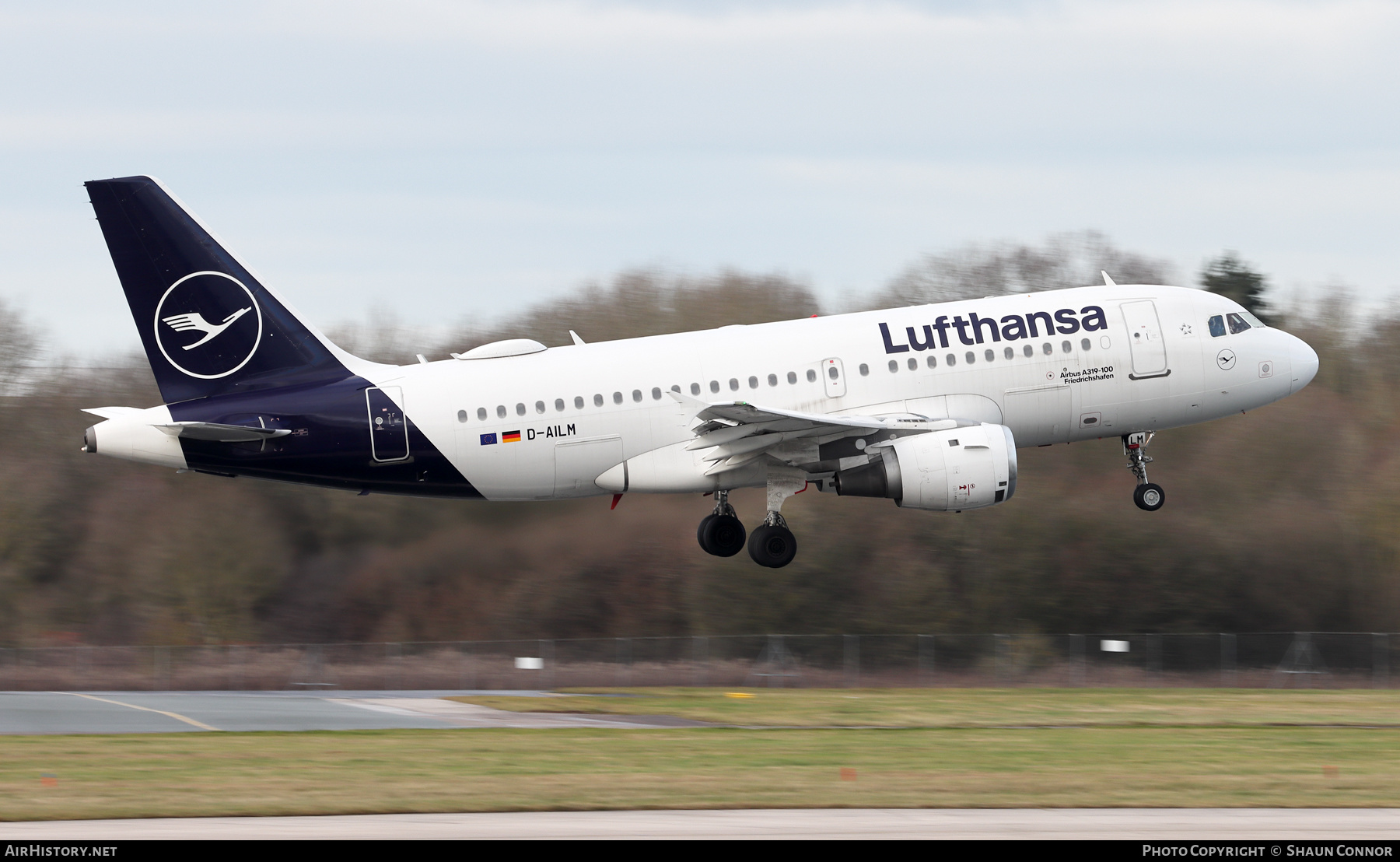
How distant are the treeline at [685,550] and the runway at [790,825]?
2748 centimetres

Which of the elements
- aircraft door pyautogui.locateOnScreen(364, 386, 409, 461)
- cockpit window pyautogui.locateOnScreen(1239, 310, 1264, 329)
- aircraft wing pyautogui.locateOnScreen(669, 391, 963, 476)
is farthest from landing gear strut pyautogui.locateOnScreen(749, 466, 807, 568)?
cockpit window pyautogui.locateOnScreen(1239, 310, 1264, 329)

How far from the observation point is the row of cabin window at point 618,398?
106 feet

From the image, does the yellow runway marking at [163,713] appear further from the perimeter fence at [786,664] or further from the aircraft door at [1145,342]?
the aircraft door at [1145,342]

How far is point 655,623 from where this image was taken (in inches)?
2031

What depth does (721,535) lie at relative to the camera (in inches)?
1350

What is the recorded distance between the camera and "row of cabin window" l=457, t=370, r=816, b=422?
3244cm

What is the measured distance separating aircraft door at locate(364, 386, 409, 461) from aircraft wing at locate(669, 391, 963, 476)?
5.91 m

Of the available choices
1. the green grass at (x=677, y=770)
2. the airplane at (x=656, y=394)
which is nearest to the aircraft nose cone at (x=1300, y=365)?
the airplane at (x=656, y=394)

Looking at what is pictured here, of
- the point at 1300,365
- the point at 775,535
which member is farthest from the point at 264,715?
the point at 1300,365

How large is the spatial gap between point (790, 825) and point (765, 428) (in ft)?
45.6

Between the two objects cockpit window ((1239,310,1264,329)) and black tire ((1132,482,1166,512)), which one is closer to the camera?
black tire ((1132,482,1166,512))

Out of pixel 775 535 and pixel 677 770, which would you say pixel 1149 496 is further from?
pixel 677 770

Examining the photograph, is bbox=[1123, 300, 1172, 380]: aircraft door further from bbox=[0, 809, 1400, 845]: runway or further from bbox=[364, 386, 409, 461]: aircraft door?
bbox=[364, 386, 409, 461]: aircraft door
